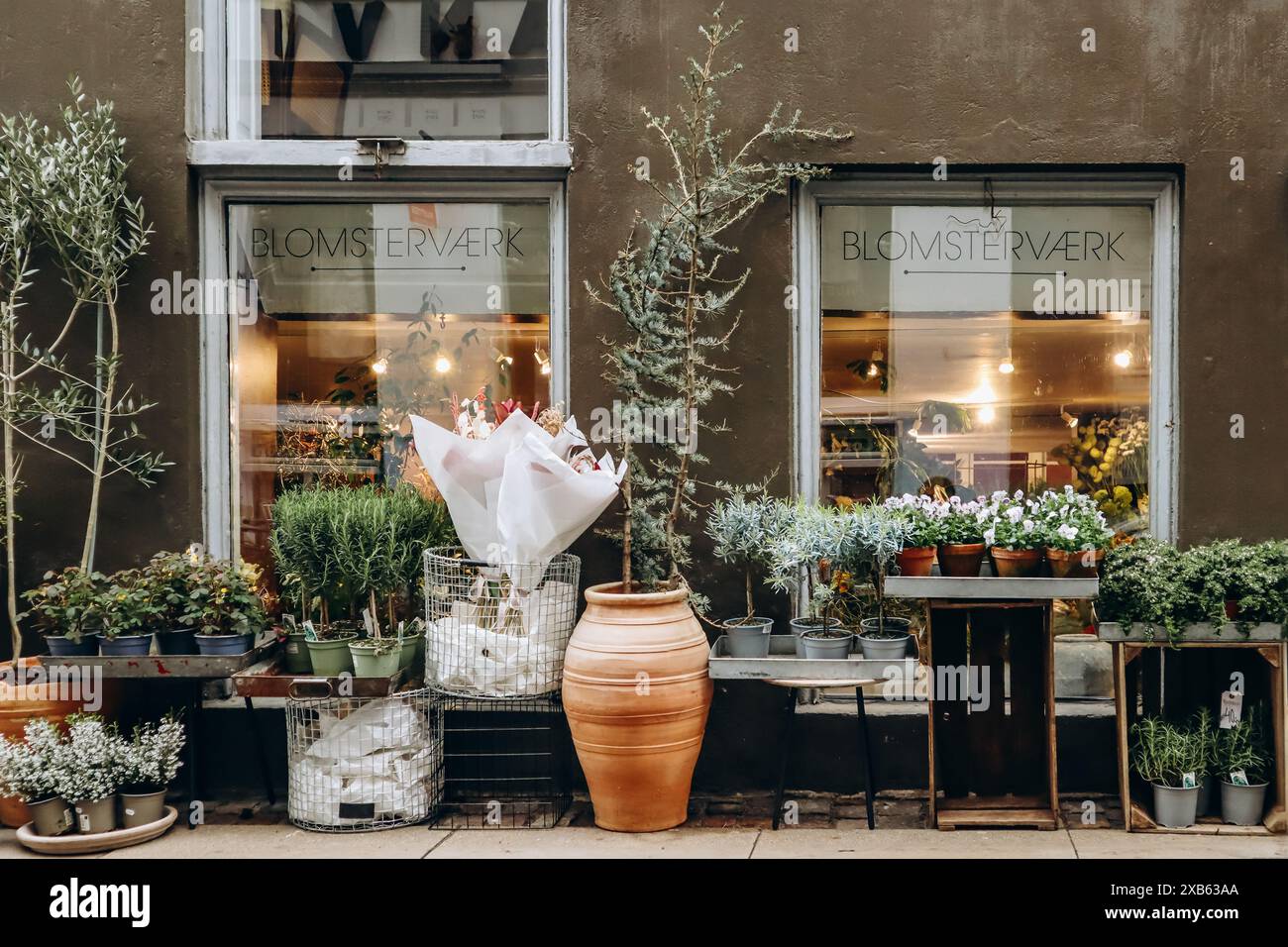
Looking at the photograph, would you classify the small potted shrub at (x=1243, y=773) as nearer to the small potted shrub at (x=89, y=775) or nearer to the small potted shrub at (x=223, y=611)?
the small potted shrub at (x=223, y=611)

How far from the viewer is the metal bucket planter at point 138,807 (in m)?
4.73

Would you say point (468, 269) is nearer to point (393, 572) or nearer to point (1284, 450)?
point (393, 572)

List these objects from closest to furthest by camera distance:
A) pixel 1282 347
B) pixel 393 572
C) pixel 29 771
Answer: pixel 29 771 → pixel 393 572 → pixel 1282 347

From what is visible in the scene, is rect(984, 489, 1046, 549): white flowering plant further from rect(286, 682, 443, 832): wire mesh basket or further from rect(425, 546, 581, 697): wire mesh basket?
rect(286, 682, 443, 832): wire mesh basket

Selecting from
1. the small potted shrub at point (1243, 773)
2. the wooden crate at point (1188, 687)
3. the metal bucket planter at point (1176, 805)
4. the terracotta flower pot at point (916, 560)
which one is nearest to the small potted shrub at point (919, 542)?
the terracotta flower pot at point (916, 560)

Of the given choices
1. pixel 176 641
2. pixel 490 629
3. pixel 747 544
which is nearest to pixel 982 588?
pixel 747 544

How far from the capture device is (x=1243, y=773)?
15.6 feet

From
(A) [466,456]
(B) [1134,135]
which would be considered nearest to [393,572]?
(A) [466,456]

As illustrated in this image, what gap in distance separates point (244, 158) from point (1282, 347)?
5.38 meters

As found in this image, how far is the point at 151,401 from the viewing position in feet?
17.7

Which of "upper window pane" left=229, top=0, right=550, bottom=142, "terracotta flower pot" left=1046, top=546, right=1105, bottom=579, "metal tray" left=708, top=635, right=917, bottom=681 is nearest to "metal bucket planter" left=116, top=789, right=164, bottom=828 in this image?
"metal tray" left=708, top=635, right=917, bottom=681

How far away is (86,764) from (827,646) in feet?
10.9

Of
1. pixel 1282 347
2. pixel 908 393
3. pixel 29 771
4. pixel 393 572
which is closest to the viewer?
pixel 29 771

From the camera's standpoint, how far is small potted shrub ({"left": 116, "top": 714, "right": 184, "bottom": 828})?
15.4 feet
